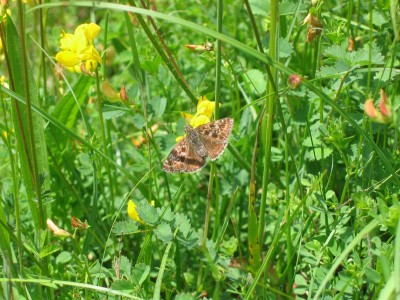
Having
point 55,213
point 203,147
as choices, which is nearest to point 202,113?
point 203,147

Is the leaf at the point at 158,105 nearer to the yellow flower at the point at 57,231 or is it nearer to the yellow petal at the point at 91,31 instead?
the yellow petal at the point at 91,31

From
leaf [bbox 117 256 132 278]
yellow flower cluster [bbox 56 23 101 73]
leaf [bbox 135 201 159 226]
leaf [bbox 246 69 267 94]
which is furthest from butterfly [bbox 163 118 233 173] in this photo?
leaf [bbox 246 69 267 94]

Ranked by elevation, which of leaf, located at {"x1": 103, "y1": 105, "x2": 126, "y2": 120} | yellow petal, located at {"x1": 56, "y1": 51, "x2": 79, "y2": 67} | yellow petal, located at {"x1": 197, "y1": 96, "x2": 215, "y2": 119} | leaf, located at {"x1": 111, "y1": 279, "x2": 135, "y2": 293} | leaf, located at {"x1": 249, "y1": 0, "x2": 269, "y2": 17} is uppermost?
leaf, located at {"x1": 249, "y1": 0, "x2": 269, "y2": 17}

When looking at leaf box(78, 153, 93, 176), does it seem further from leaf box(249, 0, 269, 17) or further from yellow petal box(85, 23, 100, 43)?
leaf box(249, 0, 269, 17)

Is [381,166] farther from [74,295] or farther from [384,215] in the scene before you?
[74,295]

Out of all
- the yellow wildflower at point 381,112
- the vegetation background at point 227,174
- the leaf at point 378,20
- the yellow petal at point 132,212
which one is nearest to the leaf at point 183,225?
the vegetation background at point 227,174

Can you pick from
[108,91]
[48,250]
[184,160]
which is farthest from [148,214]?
[108,91]

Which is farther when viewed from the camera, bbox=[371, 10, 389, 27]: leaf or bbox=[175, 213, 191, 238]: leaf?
bbox=[371, 10, 389, 27]: leaf
